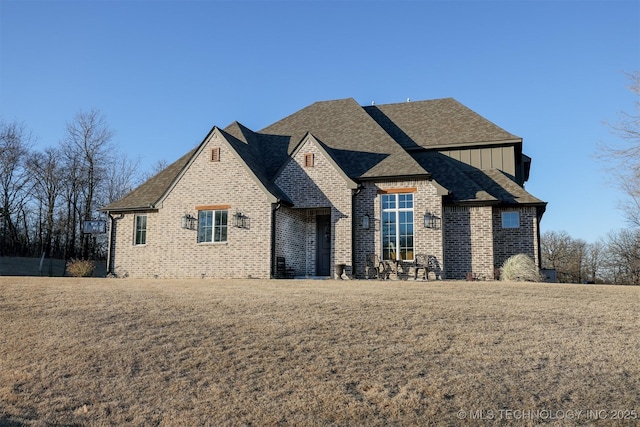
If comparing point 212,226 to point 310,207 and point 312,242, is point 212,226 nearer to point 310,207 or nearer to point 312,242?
point 310,207

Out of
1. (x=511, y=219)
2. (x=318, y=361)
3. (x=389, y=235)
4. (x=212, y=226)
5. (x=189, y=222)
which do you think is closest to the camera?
(x=318, y=361)

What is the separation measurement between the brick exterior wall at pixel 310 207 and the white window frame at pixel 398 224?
53.7 inches

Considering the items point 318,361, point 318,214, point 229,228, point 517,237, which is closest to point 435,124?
point 517,237

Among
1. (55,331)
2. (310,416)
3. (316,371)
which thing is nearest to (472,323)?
(316,371)

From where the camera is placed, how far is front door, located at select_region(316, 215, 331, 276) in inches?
816

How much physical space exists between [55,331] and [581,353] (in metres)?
8.48

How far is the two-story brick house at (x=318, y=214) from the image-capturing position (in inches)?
751

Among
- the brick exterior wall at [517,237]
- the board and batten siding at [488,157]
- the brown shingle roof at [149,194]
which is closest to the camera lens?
the brick exterior wall at [517,237]

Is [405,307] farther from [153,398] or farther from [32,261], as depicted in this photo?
[32,261]

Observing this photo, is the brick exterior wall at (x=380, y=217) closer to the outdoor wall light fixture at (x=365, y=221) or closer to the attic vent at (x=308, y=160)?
the outdoor wall light fixture at (x=365, y=221)

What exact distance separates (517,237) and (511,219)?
762 millimetres

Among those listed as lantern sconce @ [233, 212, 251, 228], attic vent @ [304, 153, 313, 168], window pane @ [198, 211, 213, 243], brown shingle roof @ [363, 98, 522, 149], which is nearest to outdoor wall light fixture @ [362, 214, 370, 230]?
attic vent @ [304, 153, 313, 168]

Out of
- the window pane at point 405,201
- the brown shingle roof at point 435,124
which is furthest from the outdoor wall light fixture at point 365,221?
the brown shingle roof at point 435,124

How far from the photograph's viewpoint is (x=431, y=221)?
Result: 19.0 m
